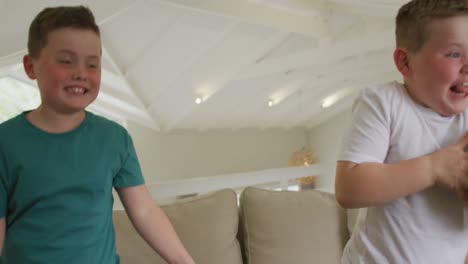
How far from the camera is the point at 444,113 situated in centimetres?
71

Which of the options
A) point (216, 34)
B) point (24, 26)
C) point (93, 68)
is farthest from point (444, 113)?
point (216, 34)

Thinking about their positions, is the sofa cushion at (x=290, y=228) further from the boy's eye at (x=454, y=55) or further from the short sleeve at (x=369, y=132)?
the boy's eye at (x=454, y=55)

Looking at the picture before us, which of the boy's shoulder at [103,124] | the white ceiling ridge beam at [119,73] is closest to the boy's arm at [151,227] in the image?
the boy's shoulder at [103,124]

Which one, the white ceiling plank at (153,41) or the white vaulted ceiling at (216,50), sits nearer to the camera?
the white vaulted ceiling at (216,50)

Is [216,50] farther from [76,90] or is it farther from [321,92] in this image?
[76,90]

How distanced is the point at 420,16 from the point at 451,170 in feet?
0.87

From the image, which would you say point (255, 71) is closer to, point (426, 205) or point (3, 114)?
point (3, 114)

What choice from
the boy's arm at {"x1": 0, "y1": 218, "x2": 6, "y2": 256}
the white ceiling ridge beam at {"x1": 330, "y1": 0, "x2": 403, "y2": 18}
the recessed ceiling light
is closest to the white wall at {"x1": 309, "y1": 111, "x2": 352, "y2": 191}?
the recessed ceiling light

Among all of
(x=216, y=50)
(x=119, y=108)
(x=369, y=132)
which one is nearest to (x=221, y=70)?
(x=216, y=50)

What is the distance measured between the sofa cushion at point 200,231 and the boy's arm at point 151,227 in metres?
0.76

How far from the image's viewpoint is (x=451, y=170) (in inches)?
25.5

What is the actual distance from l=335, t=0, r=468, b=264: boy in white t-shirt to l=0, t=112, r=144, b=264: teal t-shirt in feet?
1.59

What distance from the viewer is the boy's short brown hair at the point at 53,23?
0.81 meters

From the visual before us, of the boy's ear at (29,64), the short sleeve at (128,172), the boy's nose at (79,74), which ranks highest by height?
the boy's ear at (29,64)
